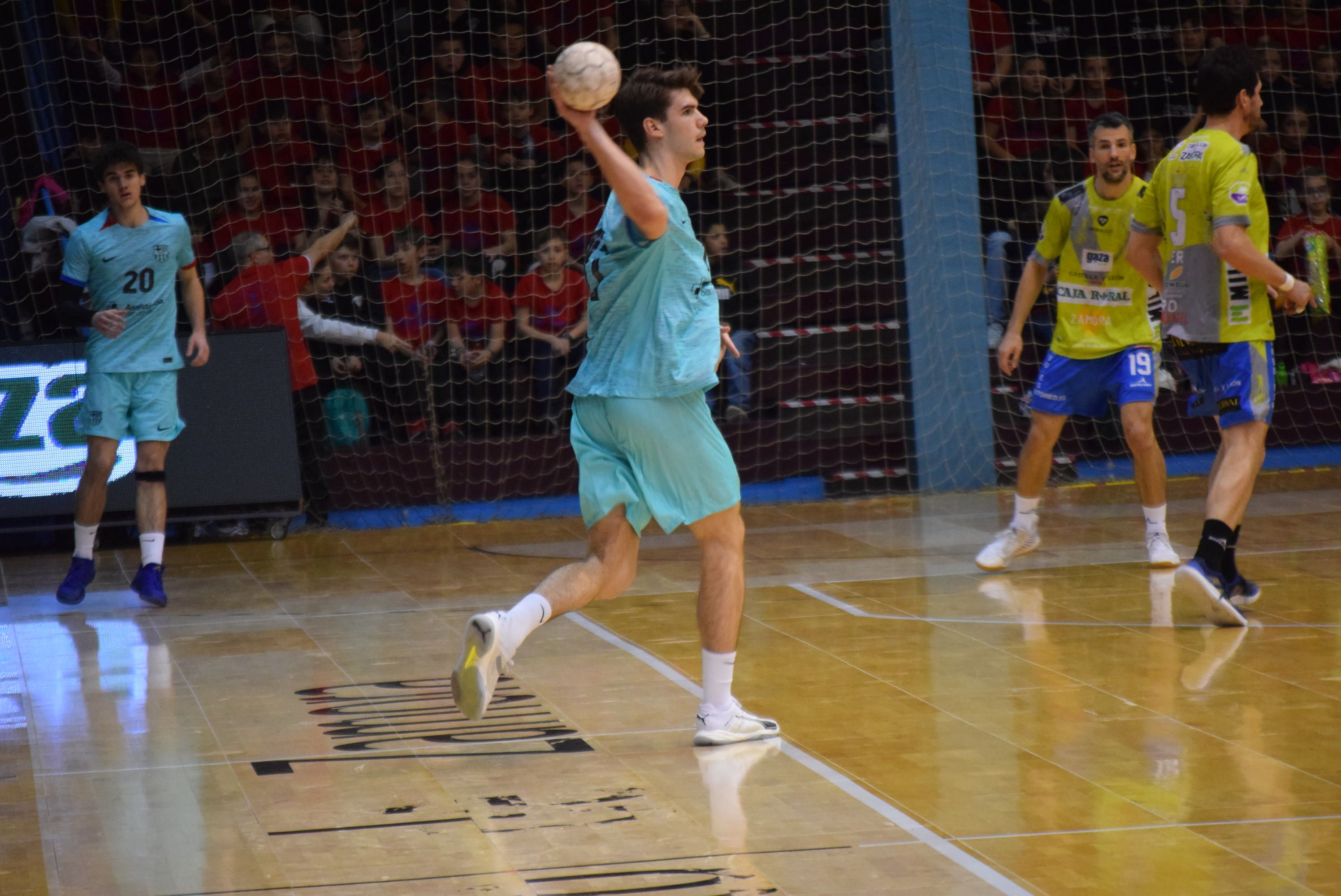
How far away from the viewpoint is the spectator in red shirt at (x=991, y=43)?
11.2 meters

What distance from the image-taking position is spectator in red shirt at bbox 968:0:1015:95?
1120 cm

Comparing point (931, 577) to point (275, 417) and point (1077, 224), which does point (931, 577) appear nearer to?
point (1077, 224)

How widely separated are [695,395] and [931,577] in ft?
10.4

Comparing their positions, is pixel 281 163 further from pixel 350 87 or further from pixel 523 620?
pixel 523 620

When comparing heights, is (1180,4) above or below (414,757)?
above

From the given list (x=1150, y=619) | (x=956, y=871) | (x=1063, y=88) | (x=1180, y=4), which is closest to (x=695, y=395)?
(x=956, y=871)

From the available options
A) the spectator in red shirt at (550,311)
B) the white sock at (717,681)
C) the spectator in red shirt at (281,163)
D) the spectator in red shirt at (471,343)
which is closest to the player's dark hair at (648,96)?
the white sock at (717,681)

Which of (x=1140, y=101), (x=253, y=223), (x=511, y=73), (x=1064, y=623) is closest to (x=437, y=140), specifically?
(x=511, y=73)

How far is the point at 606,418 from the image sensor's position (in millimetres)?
4438

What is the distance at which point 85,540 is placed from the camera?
297 inches

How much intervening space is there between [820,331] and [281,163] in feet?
12.1

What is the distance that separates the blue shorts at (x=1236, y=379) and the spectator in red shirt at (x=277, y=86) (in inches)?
258

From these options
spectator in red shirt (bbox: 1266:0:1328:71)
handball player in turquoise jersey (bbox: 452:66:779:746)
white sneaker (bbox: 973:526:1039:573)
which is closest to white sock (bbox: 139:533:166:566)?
handball player in turquoise jersey (bbox: 452:66:779:746)

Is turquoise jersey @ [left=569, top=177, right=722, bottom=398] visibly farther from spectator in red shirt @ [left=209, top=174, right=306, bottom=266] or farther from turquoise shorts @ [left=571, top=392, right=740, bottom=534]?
spectator in red shirt @ [left=209, top=174, right=306, bottom=266]
